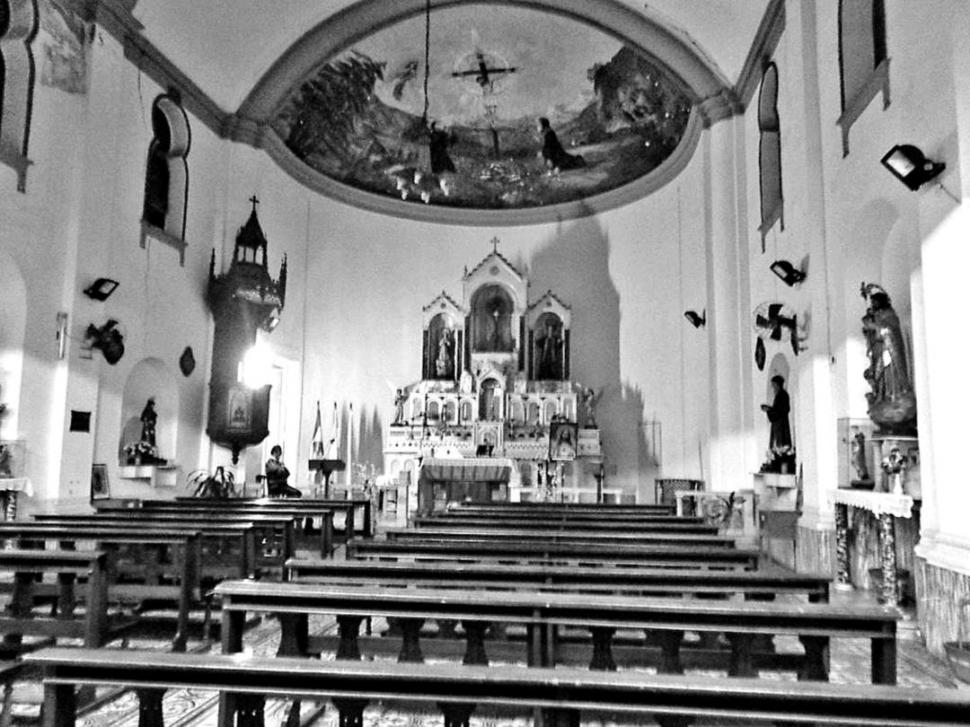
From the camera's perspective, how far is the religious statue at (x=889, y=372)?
5.88m

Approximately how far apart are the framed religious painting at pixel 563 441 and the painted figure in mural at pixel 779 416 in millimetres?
4611

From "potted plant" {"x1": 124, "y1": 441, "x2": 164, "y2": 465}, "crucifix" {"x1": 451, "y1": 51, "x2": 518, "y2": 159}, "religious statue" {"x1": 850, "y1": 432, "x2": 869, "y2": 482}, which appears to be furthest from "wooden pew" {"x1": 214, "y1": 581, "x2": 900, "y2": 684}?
"crucifix" {"x1": 451, "y1": 51, "x2": 518, "y2": 159}

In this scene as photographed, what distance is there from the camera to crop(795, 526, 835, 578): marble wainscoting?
7043mm

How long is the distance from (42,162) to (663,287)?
10.6 meters

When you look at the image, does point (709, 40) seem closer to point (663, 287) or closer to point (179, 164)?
point (663, 287)

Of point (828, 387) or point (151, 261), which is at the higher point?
point (151, 261)

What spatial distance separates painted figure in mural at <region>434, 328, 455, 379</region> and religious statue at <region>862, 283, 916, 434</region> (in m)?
9.70

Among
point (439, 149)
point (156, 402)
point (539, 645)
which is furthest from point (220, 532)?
point (439, 149)

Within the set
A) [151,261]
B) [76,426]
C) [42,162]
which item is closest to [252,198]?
[151,261]

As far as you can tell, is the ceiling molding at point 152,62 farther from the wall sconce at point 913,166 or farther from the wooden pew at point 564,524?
the wall sconce at point 913,166

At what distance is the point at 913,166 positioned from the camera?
5.05 metres

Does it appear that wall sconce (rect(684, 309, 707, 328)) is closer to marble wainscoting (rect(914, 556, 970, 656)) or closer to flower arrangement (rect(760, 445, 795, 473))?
flower arrangement (rect(760, 445, 795, 473))

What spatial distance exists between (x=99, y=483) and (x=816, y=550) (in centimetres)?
843

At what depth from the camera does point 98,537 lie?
4.74 meters
